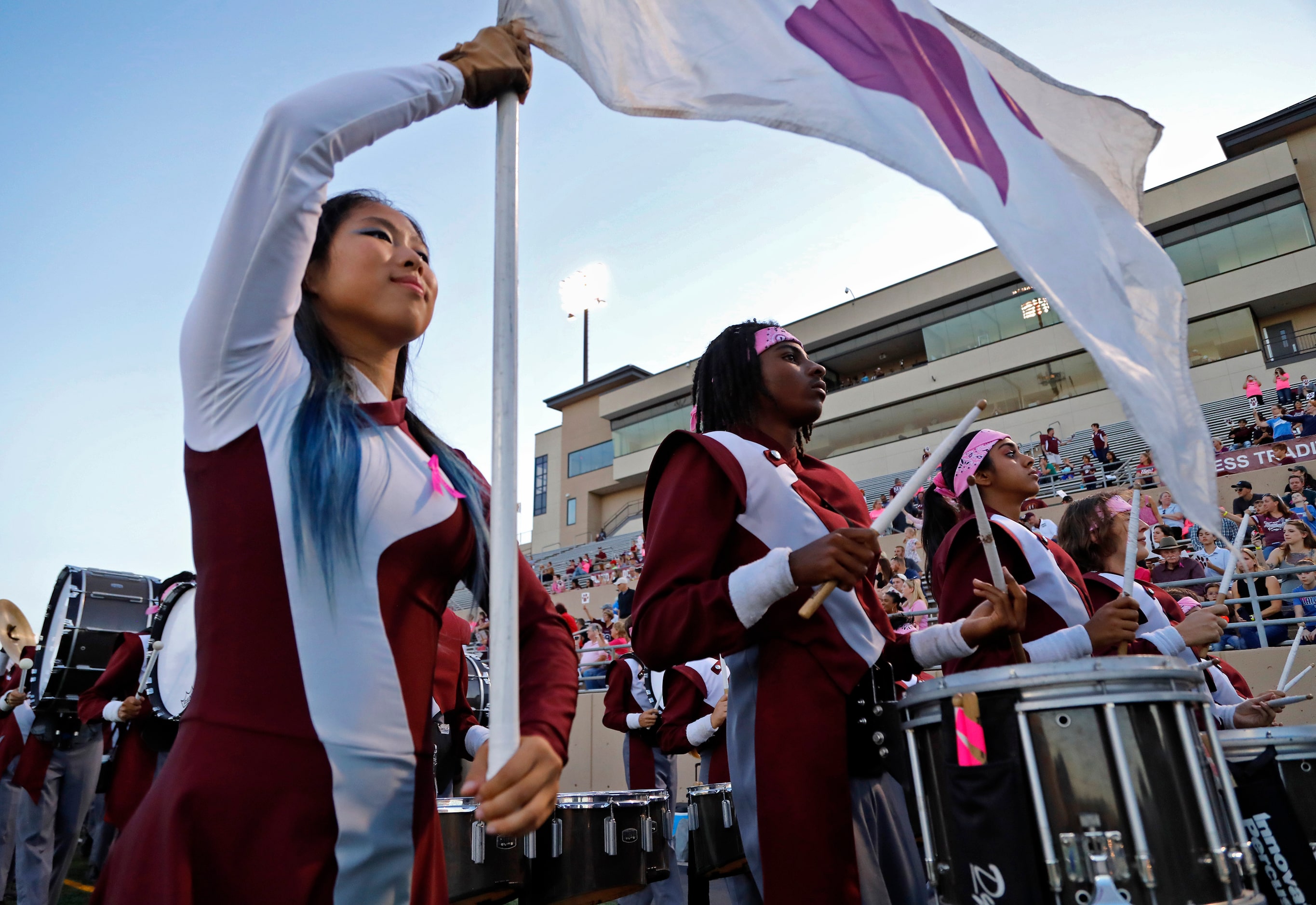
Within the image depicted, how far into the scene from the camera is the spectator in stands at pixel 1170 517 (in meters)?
12.1

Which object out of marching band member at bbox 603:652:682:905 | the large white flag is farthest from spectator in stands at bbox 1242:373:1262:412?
the large white flag

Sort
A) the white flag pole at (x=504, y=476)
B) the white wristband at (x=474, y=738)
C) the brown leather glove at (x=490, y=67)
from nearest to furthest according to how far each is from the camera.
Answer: the white flag pole at (x=504, y=476) < the brown leather glove at (x=490, y=67) < the white wristband at (x=474, y=738)

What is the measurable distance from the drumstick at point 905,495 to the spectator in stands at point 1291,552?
871 centimetres

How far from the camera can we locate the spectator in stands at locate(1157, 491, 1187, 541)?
12.1m

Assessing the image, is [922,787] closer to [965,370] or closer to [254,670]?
[254,670]

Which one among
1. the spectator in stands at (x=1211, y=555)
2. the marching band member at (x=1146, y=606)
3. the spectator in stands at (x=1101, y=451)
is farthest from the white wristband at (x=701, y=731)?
the spectator in stands at (x=1101, y=451)

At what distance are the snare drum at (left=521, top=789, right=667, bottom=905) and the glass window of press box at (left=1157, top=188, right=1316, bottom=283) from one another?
2879cm

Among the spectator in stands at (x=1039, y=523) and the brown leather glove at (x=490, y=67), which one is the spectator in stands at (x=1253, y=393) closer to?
the spectator in stands at (x=1039, y=523)

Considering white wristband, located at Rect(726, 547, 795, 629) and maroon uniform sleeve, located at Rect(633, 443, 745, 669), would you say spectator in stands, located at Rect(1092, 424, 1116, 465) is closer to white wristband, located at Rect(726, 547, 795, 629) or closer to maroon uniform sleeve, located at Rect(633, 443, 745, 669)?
maroon uniform sleeve, located at Rect(633, 443, 745, 669)

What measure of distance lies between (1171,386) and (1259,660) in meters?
8.22

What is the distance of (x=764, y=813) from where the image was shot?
2.12m

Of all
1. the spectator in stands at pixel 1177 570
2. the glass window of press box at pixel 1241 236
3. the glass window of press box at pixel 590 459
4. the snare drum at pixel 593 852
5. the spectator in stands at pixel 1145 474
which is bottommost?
the snare drum at pixel 593 852

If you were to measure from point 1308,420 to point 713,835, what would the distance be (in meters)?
16.3

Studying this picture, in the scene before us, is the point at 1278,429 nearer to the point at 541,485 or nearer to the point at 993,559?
the point at 993,559
